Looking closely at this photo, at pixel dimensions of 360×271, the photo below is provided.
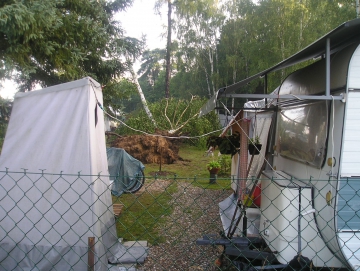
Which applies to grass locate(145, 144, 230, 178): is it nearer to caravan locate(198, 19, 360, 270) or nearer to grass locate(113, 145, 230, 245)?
grass locate(113, 145, 230, 245)

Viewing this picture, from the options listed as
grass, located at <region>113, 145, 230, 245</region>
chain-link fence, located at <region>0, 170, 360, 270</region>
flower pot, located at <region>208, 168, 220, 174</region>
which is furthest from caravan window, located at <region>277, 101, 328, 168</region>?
flower pot, located at <region>208, 168, 220, 174</region>

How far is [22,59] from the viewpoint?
7617 millimetres

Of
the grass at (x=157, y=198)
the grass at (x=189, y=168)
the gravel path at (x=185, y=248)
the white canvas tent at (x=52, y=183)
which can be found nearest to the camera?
the white canvas tent at (x=52, y=183)

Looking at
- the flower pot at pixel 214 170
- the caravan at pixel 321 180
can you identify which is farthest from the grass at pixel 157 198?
the caravan at pixel 321 180

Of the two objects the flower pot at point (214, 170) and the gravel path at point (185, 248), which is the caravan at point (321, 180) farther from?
the flower pot at point (214, 170)

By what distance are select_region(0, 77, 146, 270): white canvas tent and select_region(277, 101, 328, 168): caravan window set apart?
2.15m

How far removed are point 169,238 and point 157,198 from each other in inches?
84.7

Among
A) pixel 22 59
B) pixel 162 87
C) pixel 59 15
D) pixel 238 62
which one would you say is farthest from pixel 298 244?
pixel 162 87

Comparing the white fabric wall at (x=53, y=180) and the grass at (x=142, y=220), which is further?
the grass at (x=142, y=220)

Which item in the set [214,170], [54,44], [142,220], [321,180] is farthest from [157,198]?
[214,170]

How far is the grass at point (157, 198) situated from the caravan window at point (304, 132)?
0.92m

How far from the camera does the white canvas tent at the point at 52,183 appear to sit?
3.57m

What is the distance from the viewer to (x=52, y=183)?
11.6 ft

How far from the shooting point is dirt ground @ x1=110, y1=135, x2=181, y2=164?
44.0 ft
